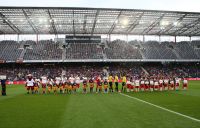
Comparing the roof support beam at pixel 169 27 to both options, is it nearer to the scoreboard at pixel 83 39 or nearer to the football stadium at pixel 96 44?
the football stadium at pixel 96 44

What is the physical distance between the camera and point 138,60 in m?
63.9

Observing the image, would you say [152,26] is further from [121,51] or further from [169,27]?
[121,51]

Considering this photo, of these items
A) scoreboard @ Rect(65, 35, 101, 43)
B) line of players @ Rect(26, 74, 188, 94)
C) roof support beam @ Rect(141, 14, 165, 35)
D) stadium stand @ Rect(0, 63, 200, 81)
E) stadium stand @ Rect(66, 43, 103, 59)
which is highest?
roof support beam @ Rect(141, 14, 165, 35)

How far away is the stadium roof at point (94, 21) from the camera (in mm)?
47388

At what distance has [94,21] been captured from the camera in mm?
53750

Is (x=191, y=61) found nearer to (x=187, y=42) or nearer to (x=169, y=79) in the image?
(x=187, y=42)

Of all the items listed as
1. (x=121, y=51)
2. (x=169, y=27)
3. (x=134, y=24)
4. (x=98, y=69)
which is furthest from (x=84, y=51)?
(x=169, y=27)

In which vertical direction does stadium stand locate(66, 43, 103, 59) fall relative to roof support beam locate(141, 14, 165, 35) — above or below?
below

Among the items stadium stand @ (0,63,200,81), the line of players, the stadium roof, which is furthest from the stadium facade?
the line of players

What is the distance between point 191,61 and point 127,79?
148 feet

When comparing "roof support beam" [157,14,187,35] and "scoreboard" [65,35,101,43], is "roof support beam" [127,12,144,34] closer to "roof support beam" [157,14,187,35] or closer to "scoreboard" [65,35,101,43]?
"roof support beam" [157,14,187,35]

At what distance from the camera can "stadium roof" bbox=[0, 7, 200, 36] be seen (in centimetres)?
4739

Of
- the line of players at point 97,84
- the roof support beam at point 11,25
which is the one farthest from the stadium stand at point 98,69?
Result: the line of players at point 97,84

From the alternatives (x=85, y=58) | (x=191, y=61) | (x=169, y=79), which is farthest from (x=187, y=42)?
(x=169, y=79)
